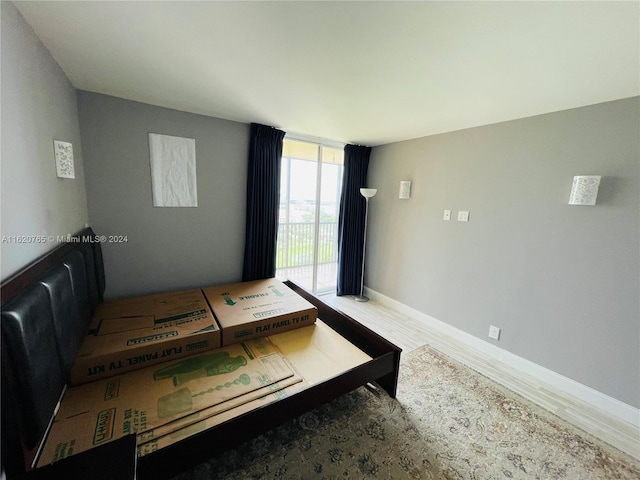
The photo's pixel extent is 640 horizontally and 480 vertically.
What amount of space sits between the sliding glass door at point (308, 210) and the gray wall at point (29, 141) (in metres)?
2.04

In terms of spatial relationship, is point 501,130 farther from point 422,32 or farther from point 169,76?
point 169,76

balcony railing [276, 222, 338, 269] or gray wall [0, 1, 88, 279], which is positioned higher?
gray wall [0, 1, 88, 279]

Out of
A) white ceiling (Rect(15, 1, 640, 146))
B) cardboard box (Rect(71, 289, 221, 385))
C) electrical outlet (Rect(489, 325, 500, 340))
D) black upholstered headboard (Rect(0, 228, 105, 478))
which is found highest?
white ceiling (Rect(15, 1, 640, 146))

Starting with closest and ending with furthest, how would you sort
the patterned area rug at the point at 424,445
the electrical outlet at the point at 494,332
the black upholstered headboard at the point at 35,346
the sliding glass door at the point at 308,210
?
the black upholstered headboard at the point at 35,346 < the patterned area rug at the point at 424,445 < the electrical outlet at the point at 494,332 < the sliding glass door at the point at 308,210

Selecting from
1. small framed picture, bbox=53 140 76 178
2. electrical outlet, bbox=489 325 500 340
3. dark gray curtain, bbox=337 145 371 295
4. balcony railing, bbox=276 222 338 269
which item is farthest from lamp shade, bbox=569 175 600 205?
small framed picture, bbox=53 140 76 178

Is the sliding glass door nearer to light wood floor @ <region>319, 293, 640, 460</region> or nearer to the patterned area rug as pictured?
light wood floor @ <region>319, 293, 640, 460</region>

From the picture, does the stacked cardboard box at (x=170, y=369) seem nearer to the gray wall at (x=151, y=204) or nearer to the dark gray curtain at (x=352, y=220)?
the gray wall at (x=151, y=204)

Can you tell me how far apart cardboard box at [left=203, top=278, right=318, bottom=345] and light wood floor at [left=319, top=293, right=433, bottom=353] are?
681 millimetres

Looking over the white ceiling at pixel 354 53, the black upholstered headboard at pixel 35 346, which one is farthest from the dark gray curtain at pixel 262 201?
the black upholstered headboard at pixel 35 346

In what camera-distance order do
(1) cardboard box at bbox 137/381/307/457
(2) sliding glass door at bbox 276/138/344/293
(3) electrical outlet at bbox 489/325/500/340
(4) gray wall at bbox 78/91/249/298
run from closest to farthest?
(1) cardboard box at bbox 137/381/307/457, (4) gray wall at bbox 78/91/249/298, (3) electrical outlet at bbox 489/325/500/340, (2) sliding glass door at bbox 276/138/344/293

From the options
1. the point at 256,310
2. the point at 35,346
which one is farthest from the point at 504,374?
the point at 35,346

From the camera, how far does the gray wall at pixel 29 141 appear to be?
97cm

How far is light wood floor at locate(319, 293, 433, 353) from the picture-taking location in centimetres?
274

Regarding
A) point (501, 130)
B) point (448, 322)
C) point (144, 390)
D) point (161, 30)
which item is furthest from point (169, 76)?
point (448, 322)
